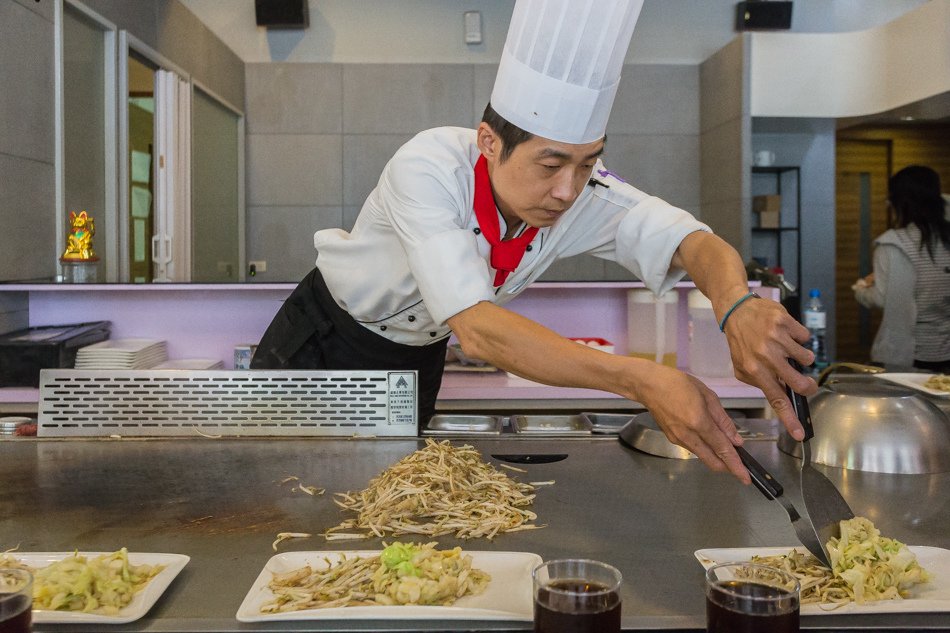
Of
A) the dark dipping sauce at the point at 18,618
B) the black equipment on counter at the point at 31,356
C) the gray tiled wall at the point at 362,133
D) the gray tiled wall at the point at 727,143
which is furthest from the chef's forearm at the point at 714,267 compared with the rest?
the gray tiled wall at the point at 362,133

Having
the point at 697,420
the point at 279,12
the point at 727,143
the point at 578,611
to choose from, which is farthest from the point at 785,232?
the point at 578,611

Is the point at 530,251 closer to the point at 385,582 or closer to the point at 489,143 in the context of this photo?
the point at 489,143

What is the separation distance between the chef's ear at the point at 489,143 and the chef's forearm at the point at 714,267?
1.53 ft

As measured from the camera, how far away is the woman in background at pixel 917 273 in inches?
162

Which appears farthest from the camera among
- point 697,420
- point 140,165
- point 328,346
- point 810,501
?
point 140,165

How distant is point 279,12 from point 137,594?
5491mm

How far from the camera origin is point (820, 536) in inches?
44.3

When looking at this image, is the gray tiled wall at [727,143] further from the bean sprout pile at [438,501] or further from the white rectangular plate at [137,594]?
the white rectangular plate at [137,594]

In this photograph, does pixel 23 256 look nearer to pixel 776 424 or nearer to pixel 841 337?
pixel 776 424

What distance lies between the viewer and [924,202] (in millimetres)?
4102

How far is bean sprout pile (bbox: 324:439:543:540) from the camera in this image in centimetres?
127

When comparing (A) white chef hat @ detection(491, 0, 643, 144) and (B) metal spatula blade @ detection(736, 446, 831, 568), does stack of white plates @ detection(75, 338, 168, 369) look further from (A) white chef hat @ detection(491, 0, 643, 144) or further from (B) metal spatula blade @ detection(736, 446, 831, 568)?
(B) metal spatula blade @ detection(736, 446, 831, 568)

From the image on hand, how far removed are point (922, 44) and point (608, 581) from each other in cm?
500

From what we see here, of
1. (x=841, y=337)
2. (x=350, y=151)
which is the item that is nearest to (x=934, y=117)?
(x=841, y=337)
